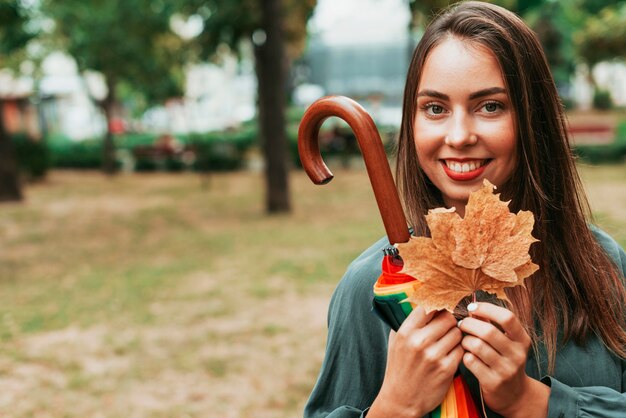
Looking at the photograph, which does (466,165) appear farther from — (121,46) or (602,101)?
(602,101)

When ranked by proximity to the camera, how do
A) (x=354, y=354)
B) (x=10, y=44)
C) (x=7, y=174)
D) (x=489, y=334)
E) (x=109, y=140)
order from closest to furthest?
(x=489, y=334)
(x=354, y=354)
(x=10, y=44)
(x=7, y=174)
(x=109, y=140)

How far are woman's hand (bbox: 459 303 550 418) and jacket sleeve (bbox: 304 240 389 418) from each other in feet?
1.06

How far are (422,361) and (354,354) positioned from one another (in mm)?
301

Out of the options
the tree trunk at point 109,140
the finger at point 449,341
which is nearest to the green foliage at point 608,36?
the tree trunk at point 109,140

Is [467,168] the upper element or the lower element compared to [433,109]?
lower

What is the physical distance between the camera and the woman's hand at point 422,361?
1.22m

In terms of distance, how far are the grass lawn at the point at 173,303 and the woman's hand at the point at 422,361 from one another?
1189 mm

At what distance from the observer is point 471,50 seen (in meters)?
1.38

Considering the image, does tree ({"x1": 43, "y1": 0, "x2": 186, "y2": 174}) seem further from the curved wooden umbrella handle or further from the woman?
the curved wooden umbrella handle

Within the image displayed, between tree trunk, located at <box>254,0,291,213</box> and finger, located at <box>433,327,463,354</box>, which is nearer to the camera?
finger, located at <box>433,327,463,354</box>

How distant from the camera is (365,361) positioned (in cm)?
151

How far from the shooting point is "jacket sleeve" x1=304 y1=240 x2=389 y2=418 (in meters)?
1.51

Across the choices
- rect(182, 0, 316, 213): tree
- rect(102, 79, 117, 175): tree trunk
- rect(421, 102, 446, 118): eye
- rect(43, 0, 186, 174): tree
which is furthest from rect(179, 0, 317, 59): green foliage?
rect(421, 102, 446, 118): eye

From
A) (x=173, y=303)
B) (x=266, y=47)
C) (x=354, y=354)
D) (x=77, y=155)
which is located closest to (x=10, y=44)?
(x=266, y=47)
